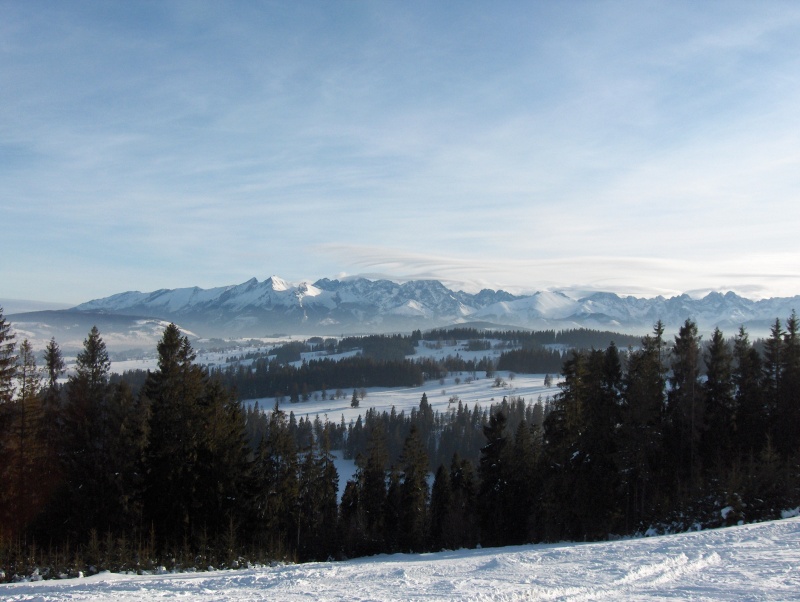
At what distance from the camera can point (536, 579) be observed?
498 inches

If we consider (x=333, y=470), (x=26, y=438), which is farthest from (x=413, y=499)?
(x=26, y=438)

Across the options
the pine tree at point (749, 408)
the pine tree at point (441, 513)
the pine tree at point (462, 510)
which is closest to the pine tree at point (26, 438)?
the pine tree at point (462, 510)

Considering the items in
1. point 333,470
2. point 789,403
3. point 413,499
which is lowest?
point 413,499

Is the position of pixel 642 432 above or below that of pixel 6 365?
below

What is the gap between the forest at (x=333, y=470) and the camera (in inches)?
990

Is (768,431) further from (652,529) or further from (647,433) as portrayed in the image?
(652,529)

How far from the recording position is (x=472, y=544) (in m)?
41.7

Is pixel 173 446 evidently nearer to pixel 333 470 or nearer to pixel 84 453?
pixel 84 453

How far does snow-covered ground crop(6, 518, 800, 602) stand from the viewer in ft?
35.6

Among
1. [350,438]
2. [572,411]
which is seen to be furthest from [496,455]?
[350,438]

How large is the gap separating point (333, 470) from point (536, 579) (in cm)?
3561

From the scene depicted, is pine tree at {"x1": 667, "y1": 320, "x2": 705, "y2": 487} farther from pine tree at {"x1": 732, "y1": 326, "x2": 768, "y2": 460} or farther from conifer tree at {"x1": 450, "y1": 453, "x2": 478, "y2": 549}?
conifer tree at {"x1": 450, "y1": 453, "x2": 478, "y2": 549}

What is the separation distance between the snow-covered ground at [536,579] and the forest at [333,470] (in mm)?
6017

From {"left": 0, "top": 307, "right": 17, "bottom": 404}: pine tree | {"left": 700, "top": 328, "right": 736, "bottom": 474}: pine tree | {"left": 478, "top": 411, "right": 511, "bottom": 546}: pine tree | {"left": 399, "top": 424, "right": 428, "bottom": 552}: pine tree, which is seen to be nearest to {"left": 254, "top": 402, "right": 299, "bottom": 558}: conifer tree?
{"left": 399, "top": 424, "right": 428, "bottom": 552}: pine tree
